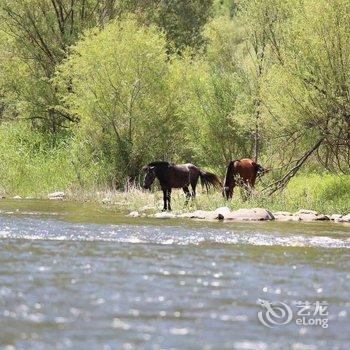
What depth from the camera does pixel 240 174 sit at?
3306cm

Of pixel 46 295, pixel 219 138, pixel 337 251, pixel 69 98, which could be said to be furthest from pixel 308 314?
pixel 69 98

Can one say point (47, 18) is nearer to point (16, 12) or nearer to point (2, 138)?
point (16, 12)

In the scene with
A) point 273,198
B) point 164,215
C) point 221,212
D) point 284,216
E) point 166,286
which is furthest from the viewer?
point 273,198

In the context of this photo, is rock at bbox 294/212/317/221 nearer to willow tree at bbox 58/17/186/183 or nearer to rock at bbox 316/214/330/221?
rock at bbox 316/214/330/221

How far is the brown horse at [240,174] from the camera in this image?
3256cm

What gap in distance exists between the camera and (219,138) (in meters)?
41.8

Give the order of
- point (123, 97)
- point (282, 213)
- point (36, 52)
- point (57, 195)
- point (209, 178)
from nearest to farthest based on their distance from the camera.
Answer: point (282, 213) < point (209, 178) < point (57, 195) < point (123, 97) < point (36, 52)

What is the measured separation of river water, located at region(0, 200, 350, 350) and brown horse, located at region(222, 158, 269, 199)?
9.37 metres

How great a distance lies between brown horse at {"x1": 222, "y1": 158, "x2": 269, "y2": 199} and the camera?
107ft

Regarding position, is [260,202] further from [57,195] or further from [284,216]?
[57,195]

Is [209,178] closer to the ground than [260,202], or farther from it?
farther from it

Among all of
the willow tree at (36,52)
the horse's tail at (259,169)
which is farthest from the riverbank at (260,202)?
the willow tree at (36,52)

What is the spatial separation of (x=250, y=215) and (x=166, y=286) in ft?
45.7

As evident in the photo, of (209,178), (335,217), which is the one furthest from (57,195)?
(335,217)
